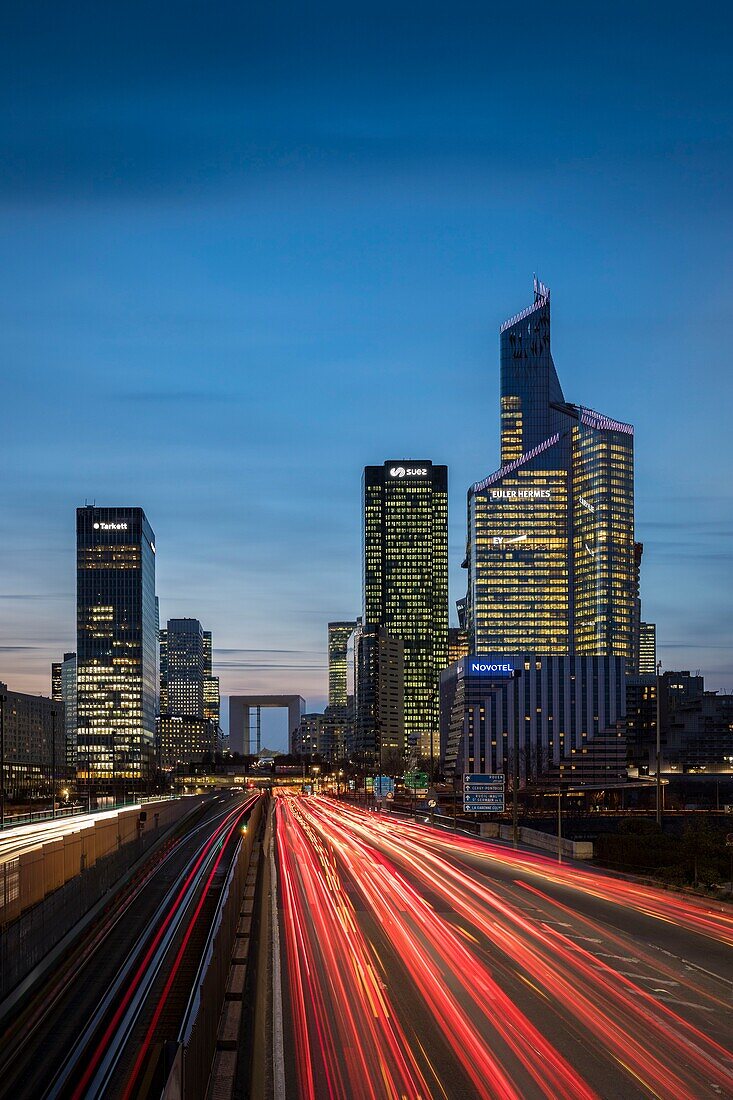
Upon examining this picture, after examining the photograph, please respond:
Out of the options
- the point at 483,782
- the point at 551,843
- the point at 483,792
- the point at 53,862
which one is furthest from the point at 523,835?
the point at 53,862

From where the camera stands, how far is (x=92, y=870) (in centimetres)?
5144

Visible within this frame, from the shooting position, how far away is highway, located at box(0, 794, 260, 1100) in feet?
75.3

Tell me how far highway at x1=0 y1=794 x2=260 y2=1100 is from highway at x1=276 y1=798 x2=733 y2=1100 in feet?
9.89

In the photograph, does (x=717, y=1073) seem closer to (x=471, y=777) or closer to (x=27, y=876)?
(x=27, y=876)

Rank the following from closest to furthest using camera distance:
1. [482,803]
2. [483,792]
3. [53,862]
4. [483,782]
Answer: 1. [53,862]
2. [482,803]
3. [483,792]
4. [483,782]

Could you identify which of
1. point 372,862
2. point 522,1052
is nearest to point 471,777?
point 372,862

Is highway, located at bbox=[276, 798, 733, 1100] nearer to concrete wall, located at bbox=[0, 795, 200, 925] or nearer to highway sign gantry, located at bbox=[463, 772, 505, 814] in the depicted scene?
concrete wall, located at bbox=[0, 795, 200, 925]

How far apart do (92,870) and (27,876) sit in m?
9.22

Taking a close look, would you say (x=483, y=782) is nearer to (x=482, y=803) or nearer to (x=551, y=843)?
(x=482, y=803)

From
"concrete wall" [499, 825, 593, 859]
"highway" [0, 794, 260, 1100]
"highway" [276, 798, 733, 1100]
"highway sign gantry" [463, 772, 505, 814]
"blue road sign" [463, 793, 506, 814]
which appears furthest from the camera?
"highway sign gantry" [463, 772, 505, 814]

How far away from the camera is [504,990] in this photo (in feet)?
101

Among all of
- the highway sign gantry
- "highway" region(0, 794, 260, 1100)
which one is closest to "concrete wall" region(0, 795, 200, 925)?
"highway" region(0, 794, 260, 1100)

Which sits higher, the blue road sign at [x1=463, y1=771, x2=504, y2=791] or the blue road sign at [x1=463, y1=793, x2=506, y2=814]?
the blue road sign at [x1=463, y1=771, x2=504, y2=791]

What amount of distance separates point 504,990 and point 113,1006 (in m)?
9.69
